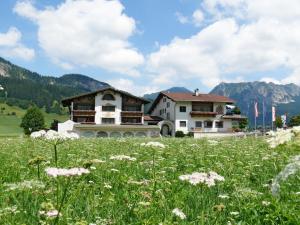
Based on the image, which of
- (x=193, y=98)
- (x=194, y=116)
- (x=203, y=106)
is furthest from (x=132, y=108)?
(x=203, y=106)

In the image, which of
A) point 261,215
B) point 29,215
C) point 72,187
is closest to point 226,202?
point 261,215

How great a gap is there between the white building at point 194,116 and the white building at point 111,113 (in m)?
7.10

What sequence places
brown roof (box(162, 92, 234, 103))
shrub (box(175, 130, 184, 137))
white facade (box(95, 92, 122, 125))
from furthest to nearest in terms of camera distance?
brown roof (box(162, 92, 234, 103)), shrub (box(175, 130, 184, 137)), white facade (box(95, 92, 122, 125))

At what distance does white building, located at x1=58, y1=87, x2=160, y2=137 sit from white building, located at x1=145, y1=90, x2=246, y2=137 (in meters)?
7.10

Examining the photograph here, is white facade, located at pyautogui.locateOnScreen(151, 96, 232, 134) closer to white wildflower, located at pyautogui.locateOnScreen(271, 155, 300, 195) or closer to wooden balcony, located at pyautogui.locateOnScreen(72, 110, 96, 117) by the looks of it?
wooden balcony, located at pyautogui.locateOnScreen(72, 110, 96, 117)

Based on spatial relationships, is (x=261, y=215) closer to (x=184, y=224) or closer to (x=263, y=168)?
(x=184, y=224)

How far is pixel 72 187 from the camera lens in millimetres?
7402

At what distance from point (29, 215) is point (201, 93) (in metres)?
111

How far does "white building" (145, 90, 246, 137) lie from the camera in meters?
107

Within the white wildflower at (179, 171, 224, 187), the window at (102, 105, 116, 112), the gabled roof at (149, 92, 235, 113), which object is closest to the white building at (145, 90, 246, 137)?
the gabled roof at (149, 92, 235, 113)

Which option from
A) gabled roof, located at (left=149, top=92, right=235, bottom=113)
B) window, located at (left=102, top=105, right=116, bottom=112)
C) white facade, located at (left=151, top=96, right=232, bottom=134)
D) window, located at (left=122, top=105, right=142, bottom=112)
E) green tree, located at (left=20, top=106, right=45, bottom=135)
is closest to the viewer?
window, located at (left=102, top=105, right=116, bottom=112)

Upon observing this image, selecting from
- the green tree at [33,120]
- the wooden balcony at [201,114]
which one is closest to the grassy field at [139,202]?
the wooden balcony at [201,114]

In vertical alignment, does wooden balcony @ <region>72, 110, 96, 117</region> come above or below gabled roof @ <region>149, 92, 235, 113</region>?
below

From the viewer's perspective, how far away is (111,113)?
10038 cm
